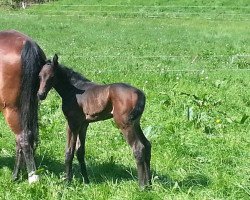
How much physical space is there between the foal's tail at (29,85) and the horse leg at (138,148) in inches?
50.1

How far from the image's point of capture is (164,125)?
27.5 feet

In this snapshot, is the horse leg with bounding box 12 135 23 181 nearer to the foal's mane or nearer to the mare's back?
the mare's back

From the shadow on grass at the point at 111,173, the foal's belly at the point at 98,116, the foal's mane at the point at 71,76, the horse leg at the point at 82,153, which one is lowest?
the shadow on grass at the point at 111,173

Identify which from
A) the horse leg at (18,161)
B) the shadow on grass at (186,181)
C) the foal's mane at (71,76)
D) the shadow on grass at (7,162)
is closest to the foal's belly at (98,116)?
the foal's mane at (71,76)

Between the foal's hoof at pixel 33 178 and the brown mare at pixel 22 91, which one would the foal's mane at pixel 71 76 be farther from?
the foal's hoof at pixel 33 178

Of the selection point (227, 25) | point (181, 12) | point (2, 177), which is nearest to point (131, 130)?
Result: point (2, 177)

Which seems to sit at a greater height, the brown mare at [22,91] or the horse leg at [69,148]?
the brown mare at [22,91]

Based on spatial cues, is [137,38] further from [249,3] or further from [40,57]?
[40,57]

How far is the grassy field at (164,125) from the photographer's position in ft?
19.3

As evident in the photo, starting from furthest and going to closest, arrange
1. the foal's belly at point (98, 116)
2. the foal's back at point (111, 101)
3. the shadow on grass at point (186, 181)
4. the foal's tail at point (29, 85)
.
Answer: the foal's tail at point (29, 85)
the foal's belly at point (98, 116)
the shadow on grass at point (186, 181)
the foal's back at point (111, 101)

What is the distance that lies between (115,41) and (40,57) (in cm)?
1482

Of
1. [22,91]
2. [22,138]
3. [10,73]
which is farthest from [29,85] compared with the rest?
[22,138]

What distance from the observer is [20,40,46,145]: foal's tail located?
6.32 metres

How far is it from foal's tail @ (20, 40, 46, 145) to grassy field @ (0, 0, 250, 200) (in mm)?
644
